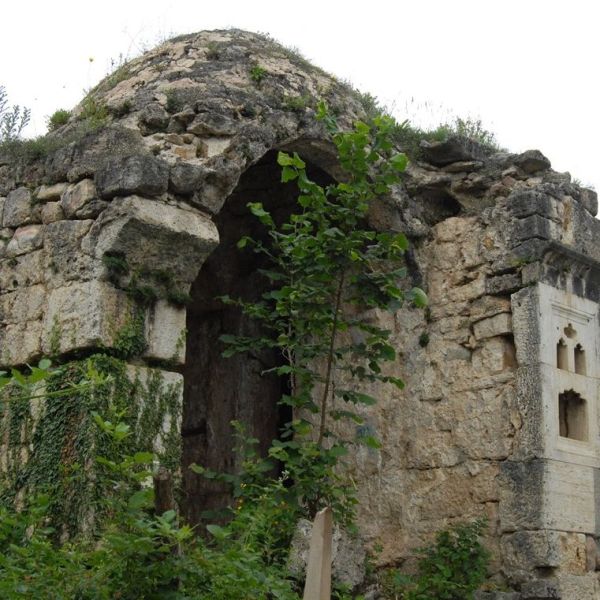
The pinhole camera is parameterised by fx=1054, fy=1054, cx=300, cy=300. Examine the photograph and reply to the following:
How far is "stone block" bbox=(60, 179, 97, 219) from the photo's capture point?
5.73 metres

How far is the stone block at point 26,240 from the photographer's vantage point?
19.5 feet

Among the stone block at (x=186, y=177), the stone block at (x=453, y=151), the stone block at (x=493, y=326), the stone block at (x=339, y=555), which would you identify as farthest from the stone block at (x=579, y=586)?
the stone block at (x=186, y=177)

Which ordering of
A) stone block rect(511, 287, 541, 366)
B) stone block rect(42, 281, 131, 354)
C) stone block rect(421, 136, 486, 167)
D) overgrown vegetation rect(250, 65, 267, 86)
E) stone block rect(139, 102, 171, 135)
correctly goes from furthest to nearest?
stone block rect(421, 136, 486, 167), overgrown vegetation rect(250, 65, 267, 86), stone block rect(511, 287, 541, 366), stone block rect(139, 102, 171, 135), stone block rect(42, 281, 131, 354)

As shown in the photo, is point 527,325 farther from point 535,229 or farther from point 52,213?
point 52,213

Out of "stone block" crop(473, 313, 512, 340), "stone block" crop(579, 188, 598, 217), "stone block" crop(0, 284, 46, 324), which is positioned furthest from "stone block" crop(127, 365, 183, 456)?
"stone block" crop(579, 188, 598, 217)

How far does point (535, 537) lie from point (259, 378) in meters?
2.72

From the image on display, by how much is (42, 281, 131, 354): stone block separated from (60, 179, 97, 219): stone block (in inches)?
18.2

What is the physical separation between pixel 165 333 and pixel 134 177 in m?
0.84

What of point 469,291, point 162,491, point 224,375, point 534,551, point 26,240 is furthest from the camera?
point 224,375

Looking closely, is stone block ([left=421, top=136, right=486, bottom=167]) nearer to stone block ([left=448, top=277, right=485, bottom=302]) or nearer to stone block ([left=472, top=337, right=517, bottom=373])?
stone block ([left=448, top=277, right=485, bottom=302])

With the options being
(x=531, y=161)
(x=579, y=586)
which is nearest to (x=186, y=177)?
(x=531, y=161)

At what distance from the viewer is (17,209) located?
20.2 feet

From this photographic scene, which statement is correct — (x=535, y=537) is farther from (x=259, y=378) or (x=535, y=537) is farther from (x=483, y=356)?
(x=259, y=378)

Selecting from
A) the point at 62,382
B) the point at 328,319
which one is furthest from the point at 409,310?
the point at 62,382
